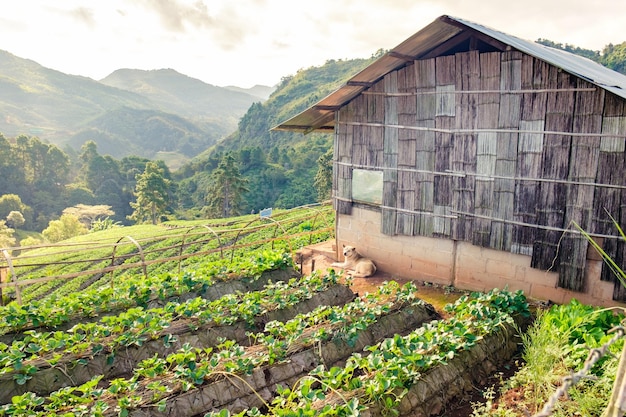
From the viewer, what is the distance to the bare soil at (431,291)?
Answer: 5588 millimetres

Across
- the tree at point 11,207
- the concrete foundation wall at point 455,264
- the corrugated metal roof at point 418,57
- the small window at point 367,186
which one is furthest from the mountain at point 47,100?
the concrete foundation wall at point 455,264

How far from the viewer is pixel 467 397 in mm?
5695

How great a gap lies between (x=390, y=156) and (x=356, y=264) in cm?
268

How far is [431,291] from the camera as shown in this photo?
31.6ft

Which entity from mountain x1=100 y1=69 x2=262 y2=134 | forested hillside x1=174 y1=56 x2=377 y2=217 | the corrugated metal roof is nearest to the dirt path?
the corrugated metal roof

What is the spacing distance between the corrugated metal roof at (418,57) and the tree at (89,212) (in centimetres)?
3811

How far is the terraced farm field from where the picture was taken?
510 cm

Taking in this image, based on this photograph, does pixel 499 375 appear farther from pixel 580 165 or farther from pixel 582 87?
pixel 582 87

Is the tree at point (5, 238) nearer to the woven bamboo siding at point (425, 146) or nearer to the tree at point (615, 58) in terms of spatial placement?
the woven bamboo siding at point (425, 146)

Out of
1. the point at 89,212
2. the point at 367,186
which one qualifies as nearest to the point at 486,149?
the point at 367,186

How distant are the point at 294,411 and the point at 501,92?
6.70m

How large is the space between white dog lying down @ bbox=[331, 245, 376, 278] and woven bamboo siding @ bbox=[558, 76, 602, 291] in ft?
13.2

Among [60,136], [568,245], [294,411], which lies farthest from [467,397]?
[60,136]

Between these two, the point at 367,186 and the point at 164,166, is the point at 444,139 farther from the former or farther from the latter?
the point at 164,166
